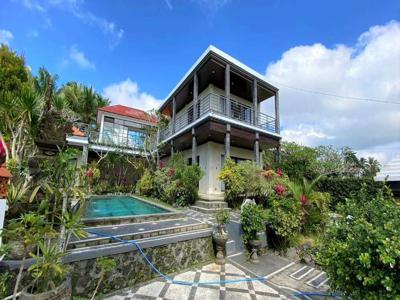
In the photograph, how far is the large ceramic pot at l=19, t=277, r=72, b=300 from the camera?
2043 mm

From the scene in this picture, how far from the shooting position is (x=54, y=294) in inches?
84.7

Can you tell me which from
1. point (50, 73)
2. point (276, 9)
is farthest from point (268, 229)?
point (50, 73)

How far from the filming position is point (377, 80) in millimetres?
9148

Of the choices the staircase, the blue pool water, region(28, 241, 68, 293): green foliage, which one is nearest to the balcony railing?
the staircase

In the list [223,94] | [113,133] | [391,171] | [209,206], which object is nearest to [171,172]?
[209,206]

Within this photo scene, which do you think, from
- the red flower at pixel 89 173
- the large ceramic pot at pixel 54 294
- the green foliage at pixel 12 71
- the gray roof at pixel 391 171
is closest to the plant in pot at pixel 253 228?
the large ceramic pot at pixel 54 294

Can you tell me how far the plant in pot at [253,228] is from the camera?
4.66m

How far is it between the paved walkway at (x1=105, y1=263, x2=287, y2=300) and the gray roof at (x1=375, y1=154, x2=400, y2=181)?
288 inches

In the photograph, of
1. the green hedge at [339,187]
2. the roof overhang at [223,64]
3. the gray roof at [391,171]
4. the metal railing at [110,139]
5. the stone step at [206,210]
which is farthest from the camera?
the metal railing at [110,139]

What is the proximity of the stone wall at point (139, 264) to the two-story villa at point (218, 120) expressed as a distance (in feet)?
11.4

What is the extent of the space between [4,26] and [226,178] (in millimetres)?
15776

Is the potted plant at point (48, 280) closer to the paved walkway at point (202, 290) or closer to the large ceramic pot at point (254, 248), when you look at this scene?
the paved walkway at point (202, 290)

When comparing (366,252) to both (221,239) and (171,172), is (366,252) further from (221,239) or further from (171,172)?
(171,172)

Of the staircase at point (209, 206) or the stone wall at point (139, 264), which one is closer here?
the stone wall at point (139, 264)
